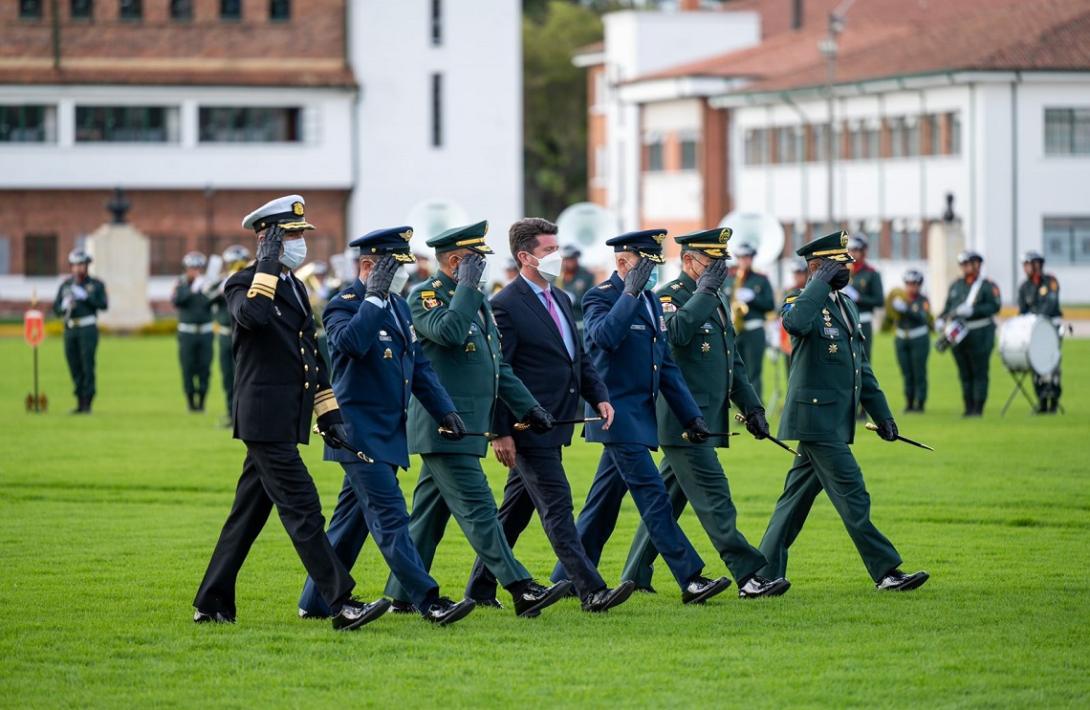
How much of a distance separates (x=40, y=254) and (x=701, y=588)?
64823 mm

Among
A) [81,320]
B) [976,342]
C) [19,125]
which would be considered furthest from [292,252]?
[19,125]

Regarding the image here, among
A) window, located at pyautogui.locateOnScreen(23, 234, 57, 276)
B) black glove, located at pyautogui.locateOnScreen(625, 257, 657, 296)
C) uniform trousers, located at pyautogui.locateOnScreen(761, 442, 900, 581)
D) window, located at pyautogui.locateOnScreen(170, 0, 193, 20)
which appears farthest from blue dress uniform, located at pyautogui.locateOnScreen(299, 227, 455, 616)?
window, located at pyautogui.locateOnScreen(170, 0, 193, 20)

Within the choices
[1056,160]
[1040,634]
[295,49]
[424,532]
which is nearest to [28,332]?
[424,532]

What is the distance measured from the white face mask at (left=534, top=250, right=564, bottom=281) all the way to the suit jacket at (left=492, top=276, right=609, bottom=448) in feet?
0.40

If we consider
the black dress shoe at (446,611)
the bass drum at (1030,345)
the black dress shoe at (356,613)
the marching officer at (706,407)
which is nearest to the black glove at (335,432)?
the black dress shoe at (356,613)

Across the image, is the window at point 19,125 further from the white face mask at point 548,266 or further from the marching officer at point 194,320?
the white face mask at point 548,266

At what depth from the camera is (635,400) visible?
1153 cm

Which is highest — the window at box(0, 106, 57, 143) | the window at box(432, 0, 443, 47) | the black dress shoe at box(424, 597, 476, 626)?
the window at box(432, 0, 443, 47)

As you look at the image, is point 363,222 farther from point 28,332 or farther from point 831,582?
point 831,582

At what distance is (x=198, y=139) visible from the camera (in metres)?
74.5

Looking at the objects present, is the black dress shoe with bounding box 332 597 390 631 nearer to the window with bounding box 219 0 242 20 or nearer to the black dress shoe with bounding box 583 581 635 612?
the black dress shoe with bounding box 583 581 635 612

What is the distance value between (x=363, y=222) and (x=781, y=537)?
63.8 m

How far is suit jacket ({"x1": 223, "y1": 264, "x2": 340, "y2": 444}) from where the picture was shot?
405 inches

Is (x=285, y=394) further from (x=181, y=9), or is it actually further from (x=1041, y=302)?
(x=181, y=9)
